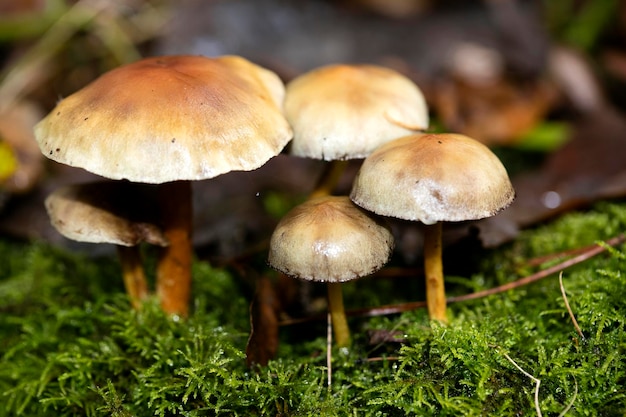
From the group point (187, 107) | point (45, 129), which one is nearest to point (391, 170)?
point (187, 107)

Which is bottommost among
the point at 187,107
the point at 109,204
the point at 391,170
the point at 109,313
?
the point at 109,313

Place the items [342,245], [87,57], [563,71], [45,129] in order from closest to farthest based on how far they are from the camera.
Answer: [342,245], [45,129], [87,57], [563,71]

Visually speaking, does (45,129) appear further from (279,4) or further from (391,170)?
(279,4)

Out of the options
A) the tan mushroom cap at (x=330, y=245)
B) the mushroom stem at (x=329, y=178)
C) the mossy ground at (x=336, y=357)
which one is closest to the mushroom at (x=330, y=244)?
the tan mushroom cap at (x=330, y=245)

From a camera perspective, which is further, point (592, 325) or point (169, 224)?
point (169, 224)

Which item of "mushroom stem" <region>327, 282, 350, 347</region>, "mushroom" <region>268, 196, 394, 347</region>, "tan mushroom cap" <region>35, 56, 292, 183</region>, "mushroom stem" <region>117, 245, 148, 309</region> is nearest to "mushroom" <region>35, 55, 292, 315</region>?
"tan mushroom cap" <region>35, 56, 292, 183</region>

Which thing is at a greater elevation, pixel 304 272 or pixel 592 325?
pixel 304 272

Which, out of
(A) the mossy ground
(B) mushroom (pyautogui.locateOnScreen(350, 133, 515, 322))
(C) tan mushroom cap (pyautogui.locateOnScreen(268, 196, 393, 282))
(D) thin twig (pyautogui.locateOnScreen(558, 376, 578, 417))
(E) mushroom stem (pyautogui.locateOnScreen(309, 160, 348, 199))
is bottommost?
(A) the mossy ground

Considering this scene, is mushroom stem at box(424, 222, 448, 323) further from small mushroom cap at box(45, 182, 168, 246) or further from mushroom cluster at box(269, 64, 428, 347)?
small mushroom cap at box(45, 182, 168, 246)

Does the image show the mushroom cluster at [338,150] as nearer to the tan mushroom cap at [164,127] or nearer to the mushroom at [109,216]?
the tan mushroom cap at [164,127]
